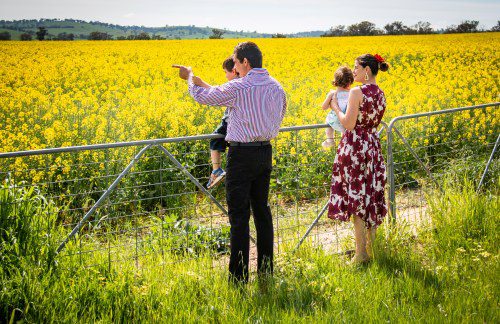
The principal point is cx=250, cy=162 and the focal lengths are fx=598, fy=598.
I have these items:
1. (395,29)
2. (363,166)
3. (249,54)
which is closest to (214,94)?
(249,54)

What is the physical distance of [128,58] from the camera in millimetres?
24484

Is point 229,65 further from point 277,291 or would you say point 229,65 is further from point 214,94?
point 277,291

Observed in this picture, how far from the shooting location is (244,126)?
4211mm

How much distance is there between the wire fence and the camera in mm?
4547

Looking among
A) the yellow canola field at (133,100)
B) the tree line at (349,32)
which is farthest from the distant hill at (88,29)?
the yellow canola field at (133,100)

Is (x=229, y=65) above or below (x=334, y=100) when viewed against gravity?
above

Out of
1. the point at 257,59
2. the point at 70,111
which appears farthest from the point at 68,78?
the point at 257,59

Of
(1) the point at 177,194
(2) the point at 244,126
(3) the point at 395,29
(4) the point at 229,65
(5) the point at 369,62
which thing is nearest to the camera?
(2) the point at 244,126

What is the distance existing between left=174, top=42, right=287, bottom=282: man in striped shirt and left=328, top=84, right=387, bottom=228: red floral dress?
0.87 m

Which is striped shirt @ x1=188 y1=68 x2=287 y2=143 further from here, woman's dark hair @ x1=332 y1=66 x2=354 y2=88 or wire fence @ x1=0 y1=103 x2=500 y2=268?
woman's dark hair @ x1=332 y1=66 x2=354 y2=88

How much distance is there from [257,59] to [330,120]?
3.78ft

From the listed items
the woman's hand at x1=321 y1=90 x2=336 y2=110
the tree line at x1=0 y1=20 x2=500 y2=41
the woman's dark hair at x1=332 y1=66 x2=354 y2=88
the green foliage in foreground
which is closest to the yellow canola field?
the woman's hand at x1=321 y1=90 x2=336 y2=110

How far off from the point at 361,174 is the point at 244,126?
4.13ft

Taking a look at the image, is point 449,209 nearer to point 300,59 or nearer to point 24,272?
point 24,272
